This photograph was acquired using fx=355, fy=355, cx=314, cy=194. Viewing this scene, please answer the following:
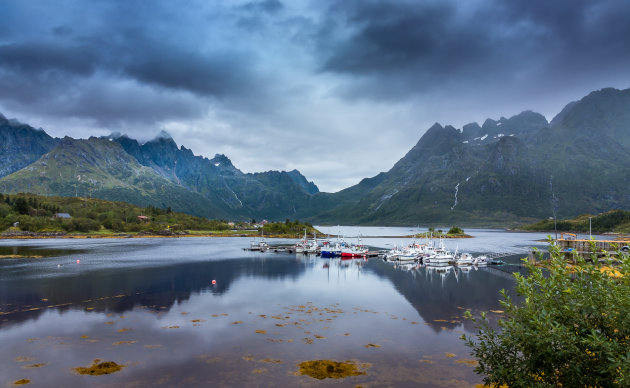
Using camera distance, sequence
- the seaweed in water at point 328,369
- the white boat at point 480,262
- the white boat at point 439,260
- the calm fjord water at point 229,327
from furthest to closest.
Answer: the white boat at point 439,260, the white boat at point 480,262, the calm fjord water at point 229,327, the seaweed in water at point 328,369

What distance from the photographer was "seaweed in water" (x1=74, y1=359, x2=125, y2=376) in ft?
76.0

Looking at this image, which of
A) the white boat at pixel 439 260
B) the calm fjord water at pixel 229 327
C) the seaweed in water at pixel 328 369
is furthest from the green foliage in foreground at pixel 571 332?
the white boat at pixel 439 260

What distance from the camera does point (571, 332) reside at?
1138cm

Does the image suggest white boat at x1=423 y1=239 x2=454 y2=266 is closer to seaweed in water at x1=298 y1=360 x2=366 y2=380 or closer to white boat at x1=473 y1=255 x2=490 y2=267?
white boat at x1=473 y1=255 x2=490 y2=267

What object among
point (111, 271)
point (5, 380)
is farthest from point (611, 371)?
point (111, 271)

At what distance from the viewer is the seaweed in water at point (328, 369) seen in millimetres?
23516

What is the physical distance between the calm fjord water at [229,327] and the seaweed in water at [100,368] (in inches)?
22.8

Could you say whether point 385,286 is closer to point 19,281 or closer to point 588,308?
point 588,308

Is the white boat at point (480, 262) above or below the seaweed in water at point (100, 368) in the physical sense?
below

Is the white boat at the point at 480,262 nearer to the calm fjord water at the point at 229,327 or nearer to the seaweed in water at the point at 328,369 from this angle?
the calm fjord water at the point at 229,327

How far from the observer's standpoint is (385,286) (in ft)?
208

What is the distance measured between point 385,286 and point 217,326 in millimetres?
35840

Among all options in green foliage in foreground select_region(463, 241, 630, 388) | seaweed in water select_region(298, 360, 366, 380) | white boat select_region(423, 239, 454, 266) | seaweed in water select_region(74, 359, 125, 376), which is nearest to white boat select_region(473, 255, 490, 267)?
white boat select_region(423, 239, 454, 266)

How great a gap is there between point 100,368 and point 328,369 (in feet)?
50.2
